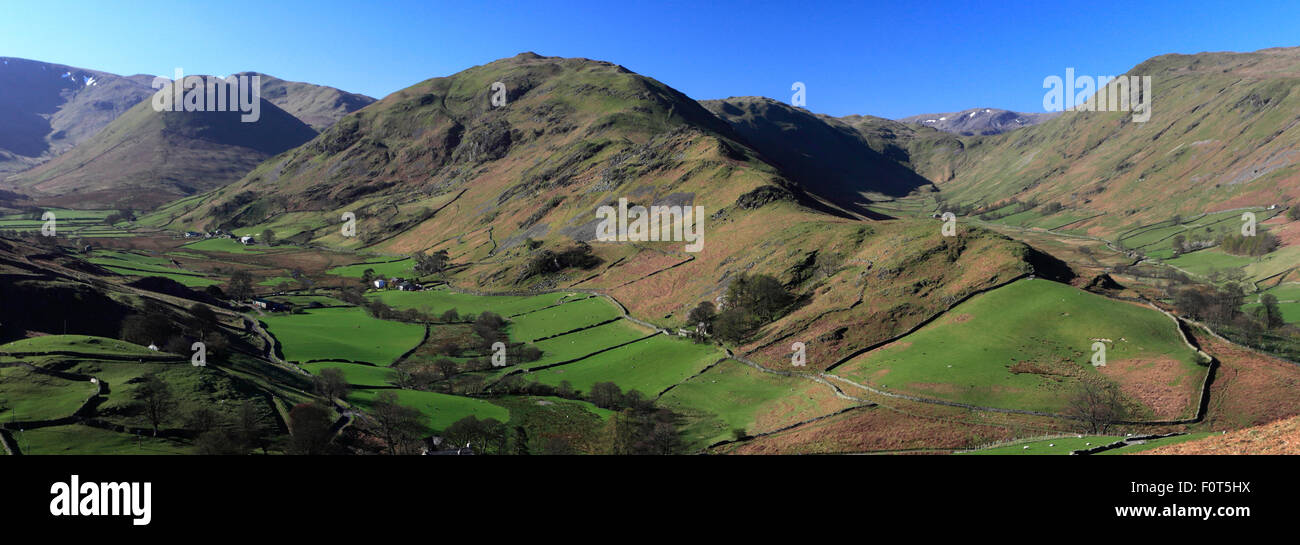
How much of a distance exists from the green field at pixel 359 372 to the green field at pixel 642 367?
15.9 m

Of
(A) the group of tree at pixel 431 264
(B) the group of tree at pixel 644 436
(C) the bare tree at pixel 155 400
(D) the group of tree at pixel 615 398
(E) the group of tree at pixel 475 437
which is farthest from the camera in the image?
(A) the group of tree at pixel 431 264

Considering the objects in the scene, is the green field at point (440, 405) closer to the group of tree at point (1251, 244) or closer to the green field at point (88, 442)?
the green field at point (88, 442)

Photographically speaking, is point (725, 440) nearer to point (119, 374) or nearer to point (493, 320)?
point (119, 374)

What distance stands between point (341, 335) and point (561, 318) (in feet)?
104

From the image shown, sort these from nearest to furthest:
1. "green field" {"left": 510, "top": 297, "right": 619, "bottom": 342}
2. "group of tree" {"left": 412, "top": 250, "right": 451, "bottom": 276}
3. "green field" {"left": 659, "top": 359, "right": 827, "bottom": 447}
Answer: "green field" {"left": 659, "top": 359, "right": 827, "bottom": 447}, "green field" {"left": 510, "top": 297, "right": 619, "bottom": 342}, "group of tree" {"left": 412, "top": 250, "right": 451, "bottom": 276}

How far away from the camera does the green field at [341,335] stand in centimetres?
7662

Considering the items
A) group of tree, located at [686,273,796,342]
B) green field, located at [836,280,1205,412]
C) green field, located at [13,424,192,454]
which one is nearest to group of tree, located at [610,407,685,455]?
green field, located at [836,280,1205,412]

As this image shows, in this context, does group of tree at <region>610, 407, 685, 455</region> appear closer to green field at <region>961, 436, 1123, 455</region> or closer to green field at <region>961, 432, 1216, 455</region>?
green field at <region>961, 436, 1123, 455</region>

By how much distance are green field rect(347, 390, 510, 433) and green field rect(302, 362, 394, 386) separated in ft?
13.6

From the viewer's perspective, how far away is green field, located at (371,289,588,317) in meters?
110

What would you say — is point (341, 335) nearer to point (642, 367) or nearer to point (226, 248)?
point (642, 367)

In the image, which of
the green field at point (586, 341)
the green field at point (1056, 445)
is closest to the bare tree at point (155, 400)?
the green field at point (586, 341)

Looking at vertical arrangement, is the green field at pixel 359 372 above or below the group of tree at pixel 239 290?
below
